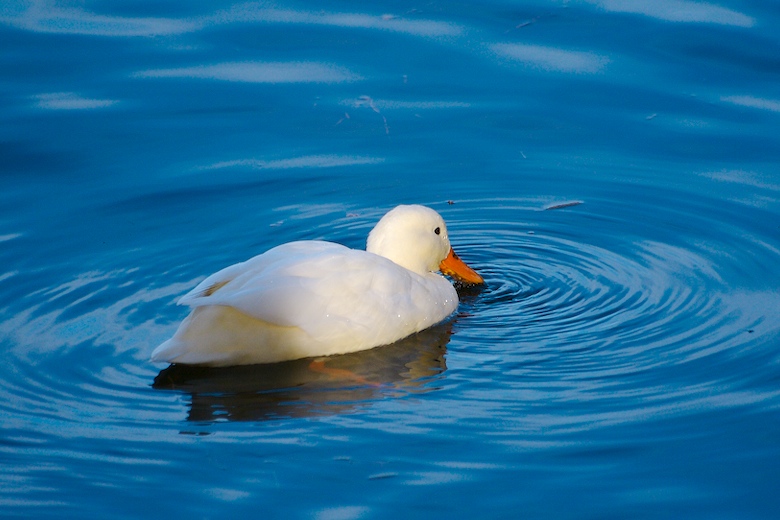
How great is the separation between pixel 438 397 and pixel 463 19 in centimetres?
638

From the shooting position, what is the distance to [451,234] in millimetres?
9094

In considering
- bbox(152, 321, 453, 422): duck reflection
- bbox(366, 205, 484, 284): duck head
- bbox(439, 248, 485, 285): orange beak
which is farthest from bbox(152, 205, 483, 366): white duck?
bbox(439, 248, 485, 285): orange beak

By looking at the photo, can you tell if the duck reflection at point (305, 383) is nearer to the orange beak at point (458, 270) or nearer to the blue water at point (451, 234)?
the blue water at point (451, 234)

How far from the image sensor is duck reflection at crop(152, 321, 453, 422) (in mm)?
6465

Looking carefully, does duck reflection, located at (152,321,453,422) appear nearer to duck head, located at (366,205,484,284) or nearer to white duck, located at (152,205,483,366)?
white duck, located at (152,205,483,366)

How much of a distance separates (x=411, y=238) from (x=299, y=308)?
4.37 ft

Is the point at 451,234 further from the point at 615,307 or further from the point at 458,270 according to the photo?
the point at 615,307

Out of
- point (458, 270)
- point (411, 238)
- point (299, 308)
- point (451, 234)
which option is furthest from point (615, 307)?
point (299, 308)

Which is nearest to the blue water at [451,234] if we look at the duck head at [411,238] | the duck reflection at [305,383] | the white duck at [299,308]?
the duck reflection at [305,383]

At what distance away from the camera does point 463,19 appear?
39.6ft

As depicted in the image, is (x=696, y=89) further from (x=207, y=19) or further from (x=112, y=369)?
(x=112, y=369)

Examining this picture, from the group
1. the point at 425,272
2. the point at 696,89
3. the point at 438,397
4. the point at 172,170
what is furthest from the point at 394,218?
the point at 696,89

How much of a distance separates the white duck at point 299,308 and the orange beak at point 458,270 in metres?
0.62

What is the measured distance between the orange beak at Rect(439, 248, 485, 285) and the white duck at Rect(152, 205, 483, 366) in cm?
62
